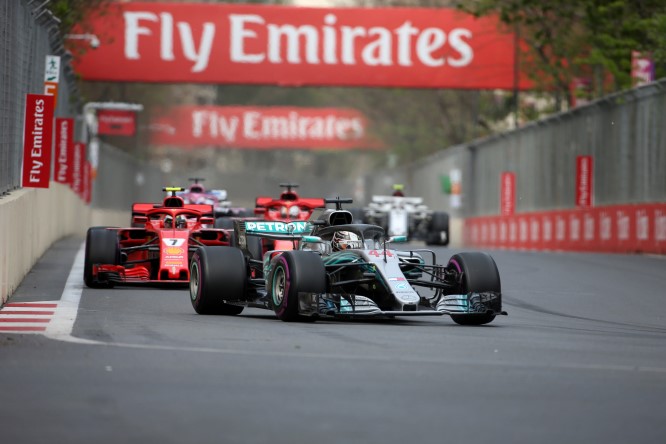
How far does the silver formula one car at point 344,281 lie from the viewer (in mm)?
14078

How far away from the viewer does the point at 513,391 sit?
941 cm

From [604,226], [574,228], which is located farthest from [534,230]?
[604,226]

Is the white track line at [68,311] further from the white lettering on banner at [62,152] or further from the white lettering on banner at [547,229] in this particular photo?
the white lettering on banner at [547,229]

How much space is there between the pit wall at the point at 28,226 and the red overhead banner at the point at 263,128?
52.4m

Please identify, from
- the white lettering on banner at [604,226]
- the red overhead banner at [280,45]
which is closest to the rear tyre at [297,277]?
the white lettering on banner at [604,226]

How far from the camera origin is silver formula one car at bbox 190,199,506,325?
14.1 m

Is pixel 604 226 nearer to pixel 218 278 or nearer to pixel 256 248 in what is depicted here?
pixel 256 248

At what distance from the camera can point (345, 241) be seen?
49.6ft

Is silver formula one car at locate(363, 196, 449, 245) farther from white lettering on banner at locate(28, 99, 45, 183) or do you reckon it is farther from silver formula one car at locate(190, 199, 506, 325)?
silver formula one car at locate(190, 199, 506, 325)

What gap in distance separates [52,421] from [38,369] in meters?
2.13

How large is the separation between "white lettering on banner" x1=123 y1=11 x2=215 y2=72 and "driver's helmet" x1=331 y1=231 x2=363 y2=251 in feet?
112

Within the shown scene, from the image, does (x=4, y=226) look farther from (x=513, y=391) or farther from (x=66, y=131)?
(x=66, y=131)

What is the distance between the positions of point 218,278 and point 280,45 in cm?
3435

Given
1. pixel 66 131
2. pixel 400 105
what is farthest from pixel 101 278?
pixel 400 105
